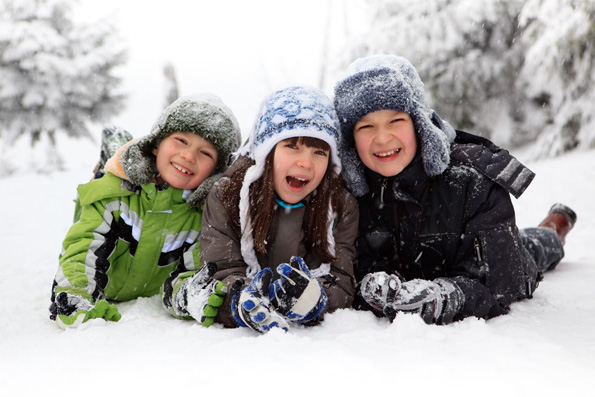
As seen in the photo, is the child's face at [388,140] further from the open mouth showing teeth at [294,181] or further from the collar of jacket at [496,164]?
the open mouth showing teeth at [294,181]

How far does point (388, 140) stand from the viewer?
233 cm

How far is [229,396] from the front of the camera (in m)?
1.22

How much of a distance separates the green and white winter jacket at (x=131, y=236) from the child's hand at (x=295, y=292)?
0.81m

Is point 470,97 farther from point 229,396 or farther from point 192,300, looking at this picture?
point 229,396

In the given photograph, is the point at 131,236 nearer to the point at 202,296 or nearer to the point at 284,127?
the point at 202,296

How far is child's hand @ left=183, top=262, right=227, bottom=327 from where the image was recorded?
6.53ft

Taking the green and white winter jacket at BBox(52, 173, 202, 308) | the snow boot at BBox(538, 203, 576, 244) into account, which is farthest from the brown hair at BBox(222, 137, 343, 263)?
the snow boot at BBox(538, 203, 576, 244)

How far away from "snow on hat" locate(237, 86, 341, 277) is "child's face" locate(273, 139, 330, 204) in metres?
0.06

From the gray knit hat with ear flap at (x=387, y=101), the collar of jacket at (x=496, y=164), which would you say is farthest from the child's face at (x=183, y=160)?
the collar of jacket at (x=496, y=164)

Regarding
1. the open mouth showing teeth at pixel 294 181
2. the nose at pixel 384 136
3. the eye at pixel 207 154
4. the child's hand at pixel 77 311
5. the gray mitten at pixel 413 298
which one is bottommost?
the child's hand at pixel 77 311

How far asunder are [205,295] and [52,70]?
31.0ft

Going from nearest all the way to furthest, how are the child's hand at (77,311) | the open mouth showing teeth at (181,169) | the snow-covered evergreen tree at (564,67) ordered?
the child's hand at (77,311)
the open mouth showing teeth at (181,169)
the snow-covered evergreen tree at (564,67)

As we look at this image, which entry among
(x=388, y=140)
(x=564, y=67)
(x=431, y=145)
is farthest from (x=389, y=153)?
(x=564, y=67)

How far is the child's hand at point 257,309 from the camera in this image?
176 centimetres
